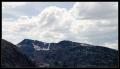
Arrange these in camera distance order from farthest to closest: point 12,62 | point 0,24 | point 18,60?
1. point 18,60
2. point 12,62
3. point 0,24

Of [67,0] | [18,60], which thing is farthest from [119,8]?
[18,60]

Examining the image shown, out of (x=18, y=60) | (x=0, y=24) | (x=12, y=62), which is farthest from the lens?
(x=18, y=60)

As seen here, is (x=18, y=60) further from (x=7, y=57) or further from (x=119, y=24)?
(x=119, y=24)

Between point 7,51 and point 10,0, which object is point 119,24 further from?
point 7,51

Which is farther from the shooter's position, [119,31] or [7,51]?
[7,51]

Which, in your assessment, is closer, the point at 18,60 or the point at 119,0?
the point at 119,0

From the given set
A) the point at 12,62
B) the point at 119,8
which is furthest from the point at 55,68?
the point at 12,62

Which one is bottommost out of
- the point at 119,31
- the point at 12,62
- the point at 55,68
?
the point at 12,62

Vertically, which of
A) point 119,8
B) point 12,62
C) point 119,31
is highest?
point 119,8

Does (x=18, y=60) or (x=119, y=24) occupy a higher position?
(x=119, y=24)
